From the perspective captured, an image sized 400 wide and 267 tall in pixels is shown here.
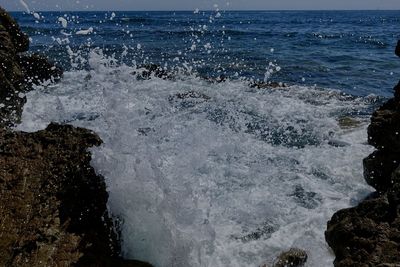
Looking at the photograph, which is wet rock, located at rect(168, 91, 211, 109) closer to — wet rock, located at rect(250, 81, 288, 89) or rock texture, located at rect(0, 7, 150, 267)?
wet rock, located at rect(250, 81, 288, 89)

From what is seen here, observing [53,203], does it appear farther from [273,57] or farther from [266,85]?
[273,57]

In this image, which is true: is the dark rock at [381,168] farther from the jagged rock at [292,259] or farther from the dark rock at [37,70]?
the dark rock at [37,70]

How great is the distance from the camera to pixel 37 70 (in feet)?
40.2

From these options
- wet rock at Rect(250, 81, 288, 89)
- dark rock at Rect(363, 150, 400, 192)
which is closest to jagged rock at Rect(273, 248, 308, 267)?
dark rock at Rect(363, 150, 400, 192)

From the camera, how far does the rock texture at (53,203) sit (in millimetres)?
2914

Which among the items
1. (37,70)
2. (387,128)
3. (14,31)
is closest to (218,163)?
(387,128)

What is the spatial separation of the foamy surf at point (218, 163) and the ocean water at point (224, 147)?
0.05 ft

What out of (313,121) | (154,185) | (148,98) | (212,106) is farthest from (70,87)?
(154,185)

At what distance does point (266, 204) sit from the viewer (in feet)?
17.5

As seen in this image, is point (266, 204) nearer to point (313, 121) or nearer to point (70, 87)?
point (313, 121)

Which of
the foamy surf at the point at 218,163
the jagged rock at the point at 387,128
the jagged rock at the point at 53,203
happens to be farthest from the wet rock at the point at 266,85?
the jagged rock at the point at 53,203

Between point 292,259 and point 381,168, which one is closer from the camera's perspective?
point 292,259

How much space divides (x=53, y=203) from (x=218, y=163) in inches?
146

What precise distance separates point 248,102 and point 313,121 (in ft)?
6.39
